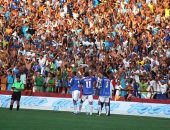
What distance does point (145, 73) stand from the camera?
31828 millimetres

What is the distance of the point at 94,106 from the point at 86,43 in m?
5.09

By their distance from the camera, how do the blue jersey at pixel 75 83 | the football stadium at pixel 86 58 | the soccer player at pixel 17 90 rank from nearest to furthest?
1. the soccer player at pixel 17 90
2. the blue jersey at pixel 75 83
3. the football stadium at pixel 86 58

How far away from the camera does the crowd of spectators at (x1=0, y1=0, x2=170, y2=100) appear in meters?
31.7

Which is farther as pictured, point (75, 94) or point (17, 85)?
point (17, 85)

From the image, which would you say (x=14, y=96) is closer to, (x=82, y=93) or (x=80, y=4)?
(x=82, y=93)

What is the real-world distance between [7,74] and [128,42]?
757cm

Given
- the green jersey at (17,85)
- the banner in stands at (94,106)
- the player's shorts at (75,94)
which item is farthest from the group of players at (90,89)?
the green jersey at (17,85)

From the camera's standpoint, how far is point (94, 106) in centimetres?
3128

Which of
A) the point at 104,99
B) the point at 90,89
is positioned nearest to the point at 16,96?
the point at 90,89

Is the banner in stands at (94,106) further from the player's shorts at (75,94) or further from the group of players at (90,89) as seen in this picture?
the player's shorts at (75,94)

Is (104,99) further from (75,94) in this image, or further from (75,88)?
(75,88)

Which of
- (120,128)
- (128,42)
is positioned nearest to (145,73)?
(128,42)

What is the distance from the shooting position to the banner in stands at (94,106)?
1184 inches

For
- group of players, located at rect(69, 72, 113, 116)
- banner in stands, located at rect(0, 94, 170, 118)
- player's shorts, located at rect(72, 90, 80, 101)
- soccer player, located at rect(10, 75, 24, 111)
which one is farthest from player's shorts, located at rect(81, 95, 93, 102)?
soccer player, located at rect(10, 75, 24, 111)
